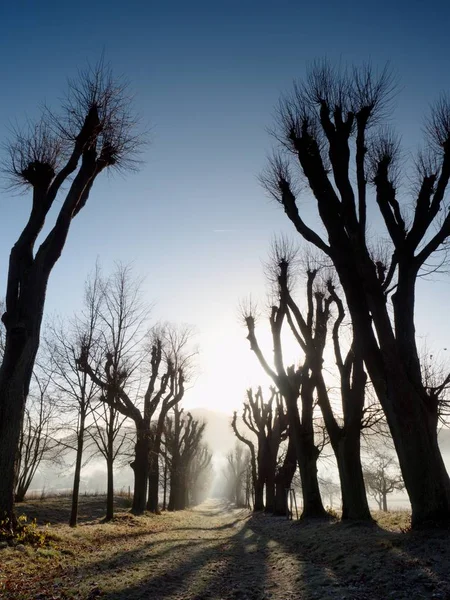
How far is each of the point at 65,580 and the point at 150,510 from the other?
18155 millimetres

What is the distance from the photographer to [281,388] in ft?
45.0

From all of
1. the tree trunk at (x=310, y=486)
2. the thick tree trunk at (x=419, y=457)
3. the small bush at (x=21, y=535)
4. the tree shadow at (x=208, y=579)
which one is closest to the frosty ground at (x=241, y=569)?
the tree shadow at (x=208, y=579)

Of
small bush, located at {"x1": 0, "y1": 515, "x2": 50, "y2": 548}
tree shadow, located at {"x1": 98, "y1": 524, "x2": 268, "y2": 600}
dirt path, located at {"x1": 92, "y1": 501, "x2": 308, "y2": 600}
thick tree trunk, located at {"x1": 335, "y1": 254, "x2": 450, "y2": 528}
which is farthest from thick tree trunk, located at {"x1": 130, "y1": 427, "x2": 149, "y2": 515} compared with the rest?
thick tree trunk, located at {"x1": 335, "y1": 254, "x2": 450, "y2": 528}

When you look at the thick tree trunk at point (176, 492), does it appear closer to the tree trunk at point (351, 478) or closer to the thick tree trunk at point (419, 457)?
the tree trunk at point (351, 478)

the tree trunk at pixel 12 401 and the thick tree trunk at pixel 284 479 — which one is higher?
the tree trunk at pixel 12 401

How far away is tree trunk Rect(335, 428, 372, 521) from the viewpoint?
10.7 m

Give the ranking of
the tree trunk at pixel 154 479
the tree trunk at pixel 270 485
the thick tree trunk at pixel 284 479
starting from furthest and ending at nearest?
the tree trunk at pixel 270 485
the tree trunk at pixel 154 479
the thick tree trunk at pixel 284 479

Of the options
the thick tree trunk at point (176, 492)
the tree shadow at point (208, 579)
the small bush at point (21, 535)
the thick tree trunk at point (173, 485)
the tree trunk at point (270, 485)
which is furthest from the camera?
the thick tree trunk at point (176, 492)

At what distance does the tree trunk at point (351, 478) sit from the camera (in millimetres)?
10719

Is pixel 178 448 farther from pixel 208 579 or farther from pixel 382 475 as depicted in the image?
pixel 382 475

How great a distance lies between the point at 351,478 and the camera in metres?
11.0

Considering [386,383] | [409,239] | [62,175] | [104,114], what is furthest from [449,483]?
[104,114]

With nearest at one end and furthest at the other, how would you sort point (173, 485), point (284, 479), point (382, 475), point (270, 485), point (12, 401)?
point (12, 401), point (284, 479), point (270, 485), point (173, 485), point (382, 475)

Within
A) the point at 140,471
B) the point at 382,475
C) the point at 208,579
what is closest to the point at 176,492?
the point at 140,471
